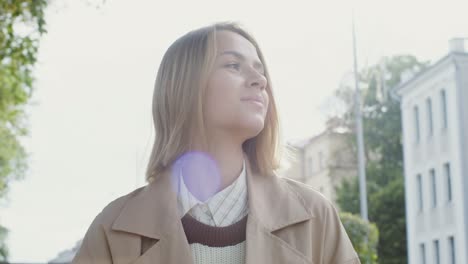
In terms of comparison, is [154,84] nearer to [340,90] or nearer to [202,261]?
[202,261]

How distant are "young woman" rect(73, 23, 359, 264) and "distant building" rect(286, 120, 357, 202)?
194 ft

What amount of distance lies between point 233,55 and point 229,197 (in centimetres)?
50

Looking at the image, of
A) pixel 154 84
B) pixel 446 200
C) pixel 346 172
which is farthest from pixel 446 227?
pixel 154 84

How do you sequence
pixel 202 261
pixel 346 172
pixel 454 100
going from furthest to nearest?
pixel 346 172, pixel 454 100, pixel 202 261

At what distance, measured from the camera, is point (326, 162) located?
250 feet

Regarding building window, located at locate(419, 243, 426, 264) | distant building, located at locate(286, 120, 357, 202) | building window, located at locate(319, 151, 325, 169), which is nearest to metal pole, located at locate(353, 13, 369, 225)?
building window, located at locate(419, 243, 426, 264)

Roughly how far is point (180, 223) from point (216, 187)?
22 centimetres

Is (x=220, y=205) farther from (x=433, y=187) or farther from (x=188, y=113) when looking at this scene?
(x=433, y=187)

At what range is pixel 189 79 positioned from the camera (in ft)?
13.4

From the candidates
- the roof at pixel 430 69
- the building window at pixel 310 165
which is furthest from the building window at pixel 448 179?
the building window at pixel 310 165

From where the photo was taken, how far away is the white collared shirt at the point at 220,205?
392cm

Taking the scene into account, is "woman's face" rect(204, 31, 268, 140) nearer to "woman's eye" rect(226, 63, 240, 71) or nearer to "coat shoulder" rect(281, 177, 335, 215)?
"woman's eye" rect(226, 63, 240, 71)

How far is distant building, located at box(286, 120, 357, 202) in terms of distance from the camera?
67250 millimetres

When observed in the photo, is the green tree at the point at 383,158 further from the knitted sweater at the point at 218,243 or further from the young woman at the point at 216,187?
the knitted sweater at the point at 218,243
